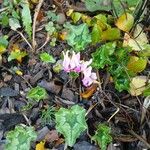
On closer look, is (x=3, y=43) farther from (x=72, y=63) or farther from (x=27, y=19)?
(x=72, y=63)

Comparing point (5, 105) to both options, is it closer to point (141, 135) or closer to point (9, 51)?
point (9, 51)

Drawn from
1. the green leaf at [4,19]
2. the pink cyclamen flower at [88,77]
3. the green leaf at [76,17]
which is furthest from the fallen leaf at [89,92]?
the green leaf at [4,19]

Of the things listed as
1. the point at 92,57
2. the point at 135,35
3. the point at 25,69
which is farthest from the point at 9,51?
the point at 135,35

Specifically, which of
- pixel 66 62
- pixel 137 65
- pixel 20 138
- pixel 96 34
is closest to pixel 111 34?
pixel 96 34

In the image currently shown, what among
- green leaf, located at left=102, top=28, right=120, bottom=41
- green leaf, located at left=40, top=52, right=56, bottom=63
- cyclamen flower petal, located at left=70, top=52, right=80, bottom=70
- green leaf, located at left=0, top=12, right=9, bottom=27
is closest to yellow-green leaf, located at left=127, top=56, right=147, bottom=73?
green leaf, located at left=102, top=28, right=120, bottom=41

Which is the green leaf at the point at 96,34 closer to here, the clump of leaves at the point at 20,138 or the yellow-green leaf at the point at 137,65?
the yellow-green leaf at the point at 137,65

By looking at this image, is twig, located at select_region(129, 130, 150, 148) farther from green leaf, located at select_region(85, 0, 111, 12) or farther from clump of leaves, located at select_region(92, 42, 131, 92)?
green leaf, located at select_region(85, 0, 111, 12)
